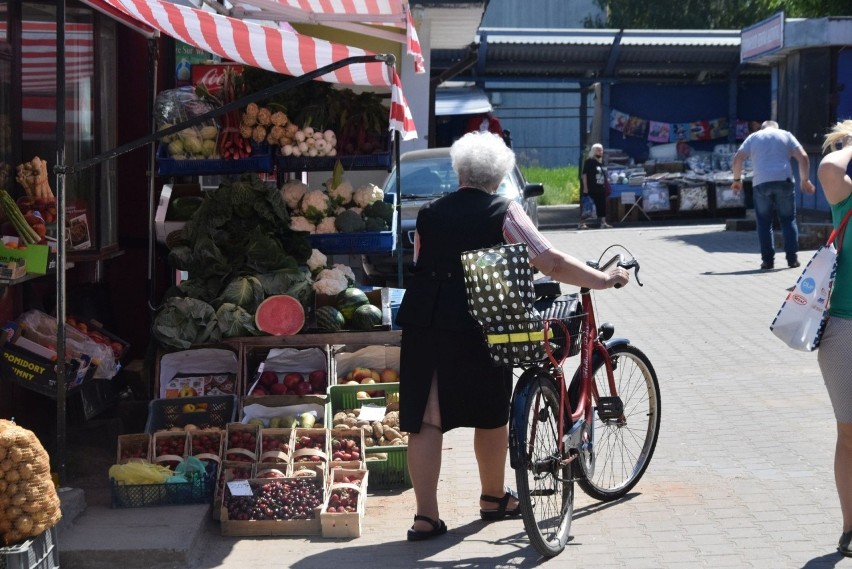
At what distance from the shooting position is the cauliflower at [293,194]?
320 inches

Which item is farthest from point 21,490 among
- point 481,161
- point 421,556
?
point 481,161

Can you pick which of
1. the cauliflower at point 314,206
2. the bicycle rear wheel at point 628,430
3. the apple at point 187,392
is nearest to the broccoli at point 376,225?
the cauliflower at point 314,206

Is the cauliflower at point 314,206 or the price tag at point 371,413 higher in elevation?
the cauliflower at point 314,206

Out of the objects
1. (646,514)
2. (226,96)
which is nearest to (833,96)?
(226,96)

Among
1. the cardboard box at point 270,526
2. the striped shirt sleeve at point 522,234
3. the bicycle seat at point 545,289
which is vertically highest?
the striped shirt sleeve at point 522,234

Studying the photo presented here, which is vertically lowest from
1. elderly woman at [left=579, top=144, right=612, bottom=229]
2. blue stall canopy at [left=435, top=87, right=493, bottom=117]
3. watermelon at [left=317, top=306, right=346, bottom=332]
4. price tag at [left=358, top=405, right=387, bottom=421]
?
price tag at [left=358, top=405, right=387, bottom=421]

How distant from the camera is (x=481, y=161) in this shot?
16.9 ft

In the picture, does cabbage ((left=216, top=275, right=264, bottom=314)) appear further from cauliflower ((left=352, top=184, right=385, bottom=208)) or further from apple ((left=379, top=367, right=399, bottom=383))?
cauliflower ((left=352, top=184, right=385, bottom=208))

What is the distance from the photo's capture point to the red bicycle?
5000 mm

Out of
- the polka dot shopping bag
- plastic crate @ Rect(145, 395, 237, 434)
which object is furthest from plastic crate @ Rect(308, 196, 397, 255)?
the polka dot shopping bag

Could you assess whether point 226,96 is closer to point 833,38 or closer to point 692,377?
point 692,377

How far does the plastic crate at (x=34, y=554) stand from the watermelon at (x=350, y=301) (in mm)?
2927

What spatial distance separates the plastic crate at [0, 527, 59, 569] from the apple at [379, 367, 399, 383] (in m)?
2.66

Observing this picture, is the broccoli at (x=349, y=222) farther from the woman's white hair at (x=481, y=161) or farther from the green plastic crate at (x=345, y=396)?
the woman's white hair at (x=481, y=161)
